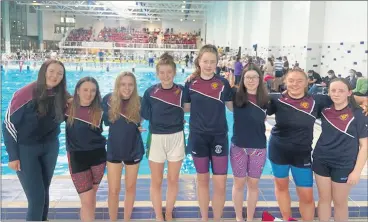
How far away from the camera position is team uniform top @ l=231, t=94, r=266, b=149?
271cm

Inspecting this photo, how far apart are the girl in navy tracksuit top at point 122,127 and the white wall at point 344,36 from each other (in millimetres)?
7098

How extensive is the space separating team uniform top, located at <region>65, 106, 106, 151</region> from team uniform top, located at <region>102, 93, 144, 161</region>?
0.37ft

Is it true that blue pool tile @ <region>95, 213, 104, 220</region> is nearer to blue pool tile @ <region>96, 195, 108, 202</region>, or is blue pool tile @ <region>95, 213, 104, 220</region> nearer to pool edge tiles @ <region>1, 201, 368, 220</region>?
pool edge tiles @ <region>1, 201, 368, 220</region>

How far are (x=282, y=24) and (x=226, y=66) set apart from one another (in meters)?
2.57

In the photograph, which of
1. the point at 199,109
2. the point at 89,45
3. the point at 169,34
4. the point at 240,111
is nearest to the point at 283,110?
the point at 240,111

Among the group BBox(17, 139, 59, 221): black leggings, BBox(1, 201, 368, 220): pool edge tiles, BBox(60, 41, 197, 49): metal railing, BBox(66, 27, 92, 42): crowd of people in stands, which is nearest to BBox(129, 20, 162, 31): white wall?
BBox(60, 41, 197, 49): metal railing

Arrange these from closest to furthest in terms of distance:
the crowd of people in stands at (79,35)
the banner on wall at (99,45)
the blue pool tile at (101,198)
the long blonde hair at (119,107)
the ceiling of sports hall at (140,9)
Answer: the long blonde hair at (119,107), the blue pool tile at (101,198), the banner on wall at (99,45), the crowd of people in stands at (79,35), the ceiling of sports hall at (140,9)

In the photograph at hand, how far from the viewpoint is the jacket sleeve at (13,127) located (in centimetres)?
244

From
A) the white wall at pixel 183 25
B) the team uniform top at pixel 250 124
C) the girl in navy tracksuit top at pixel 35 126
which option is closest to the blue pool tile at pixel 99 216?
the girl in navy tracksuit top at pixel 35 126

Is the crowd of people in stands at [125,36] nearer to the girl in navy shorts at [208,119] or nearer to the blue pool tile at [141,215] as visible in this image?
the blue pool tile at [141,215]

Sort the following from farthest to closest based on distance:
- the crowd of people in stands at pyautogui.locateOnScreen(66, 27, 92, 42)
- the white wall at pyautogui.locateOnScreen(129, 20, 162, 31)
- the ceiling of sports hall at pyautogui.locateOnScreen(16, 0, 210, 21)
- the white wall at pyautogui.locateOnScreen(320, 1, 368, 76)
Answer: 1. the white wall at pyautogui.locateOnScreen(129, 20, 162, 31)
2. the ceiling of sports hall at pyautogui.locateOnScreen(16, 0, 210, 21)
3. the crowd of people in stands at pyautogui.locateOnScreen(66, 27, 92, 42)
4. the white wall at pyautogui.locateOnScreen(320, 1, 368, 76)

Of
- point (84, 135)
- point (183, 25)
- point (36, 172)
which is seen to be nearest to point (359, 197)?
point (84, 135)

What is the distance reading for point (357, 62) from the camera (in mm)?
8539

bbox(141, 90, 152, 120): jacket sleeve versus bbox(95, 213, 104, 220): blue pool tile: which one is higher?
bbox(141, 90, 152, 120): jacket sleeve
